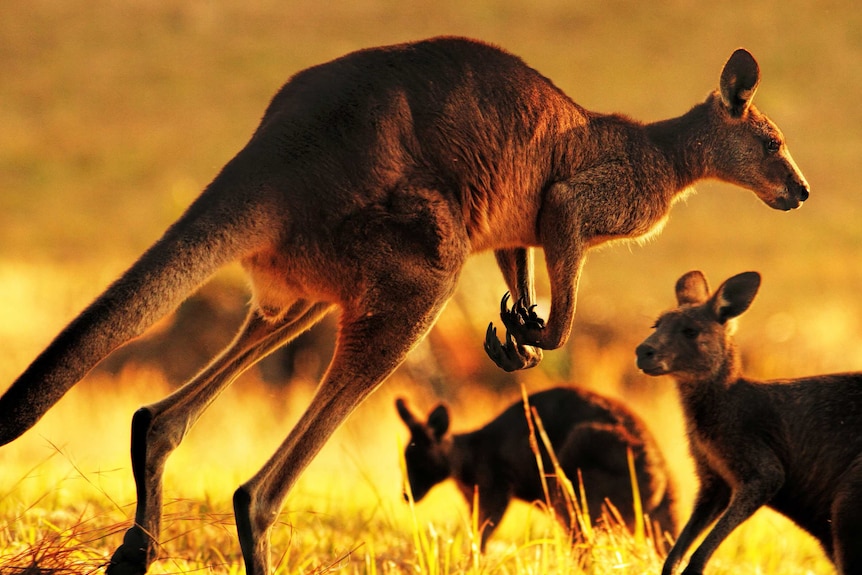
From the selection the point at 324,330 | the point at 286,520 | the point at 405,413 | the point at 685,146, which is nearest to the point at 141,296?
the point at 286,520

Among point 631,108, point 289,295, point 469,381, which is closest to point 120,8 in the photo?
point 631,108

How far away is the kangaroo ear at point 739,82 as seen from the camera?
18.3ft

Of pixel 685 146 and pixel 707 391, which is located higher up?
pixel 685 146

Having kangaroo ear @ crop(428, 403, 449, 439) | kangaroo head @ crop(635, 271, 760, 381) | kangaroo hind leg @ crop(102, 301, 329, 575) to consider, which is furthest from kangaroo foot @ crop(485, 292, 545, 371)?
kangaroo ear @ crop(428, 403, 449, 439)

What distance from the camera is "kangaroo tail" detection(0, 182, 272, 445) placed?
379 centimetres

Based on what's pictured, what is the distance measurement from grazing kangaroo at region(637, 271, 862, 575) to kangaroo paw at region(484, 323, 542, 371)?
570 millimetres

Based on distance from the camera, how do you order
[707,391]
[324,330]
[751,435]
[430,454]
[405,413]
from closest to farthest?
[751,435] → [707,391] → [430,454] → [405,413] → [324,330]

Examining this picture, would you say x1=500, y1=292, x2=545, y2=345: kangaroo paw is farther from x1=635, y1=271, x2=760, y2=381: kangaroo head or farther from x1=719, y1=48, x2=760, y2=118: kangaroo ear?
x1=719, y1=48, x2=760, y2=118: kangaroo ear

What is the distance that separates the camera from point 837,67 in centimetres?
5775

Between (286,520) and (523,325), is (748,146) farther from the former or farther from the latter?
(286,520)

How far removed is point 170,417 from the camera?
16.1 feet

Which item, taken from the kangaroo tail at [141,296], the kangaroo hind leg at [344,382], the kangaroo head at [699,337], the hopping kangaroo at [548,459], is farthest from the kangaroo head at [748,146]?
the kangaroo tail at [141,296]

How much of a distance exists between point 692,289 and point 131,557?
8.74ft

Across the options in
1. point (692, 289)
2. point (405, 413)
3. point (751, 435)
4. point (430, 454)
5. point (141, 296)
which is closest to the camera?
point (141, 296)
